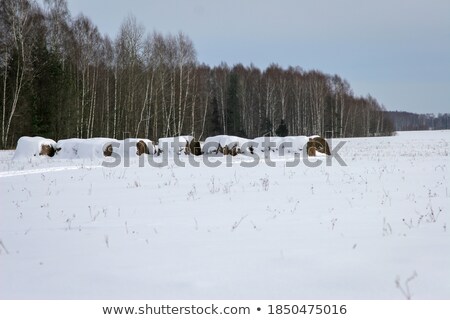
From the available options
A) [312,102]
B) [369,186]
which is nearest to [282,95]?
[312,102]

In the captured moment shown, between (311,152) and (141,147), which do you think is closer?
(141,147)

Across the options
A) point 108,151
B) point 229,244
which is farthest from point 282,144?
point 229,244

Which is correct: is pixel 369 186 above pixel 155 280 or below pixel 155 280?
above

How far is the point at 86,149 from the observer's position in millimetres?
17031

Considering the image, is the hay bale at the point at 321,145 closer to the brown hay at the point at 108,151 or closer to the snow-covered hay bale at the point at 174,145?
the snow-covered hay bale at the point at 174,145

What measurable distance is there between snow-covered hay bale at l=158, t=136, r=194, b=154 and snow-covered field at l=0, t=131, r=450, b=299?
11379 millimetres

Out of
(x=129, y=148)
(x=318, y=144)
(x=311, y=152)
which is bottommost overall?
(x=311, y=152)

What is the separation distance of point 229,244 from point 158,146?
1616 centimetres

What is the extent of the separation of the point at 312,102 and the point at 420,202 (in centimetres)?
4220

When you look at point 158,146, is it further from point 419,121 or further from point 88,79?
point 419,121

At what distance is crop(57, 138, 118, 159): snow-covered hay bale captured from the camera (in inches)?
666

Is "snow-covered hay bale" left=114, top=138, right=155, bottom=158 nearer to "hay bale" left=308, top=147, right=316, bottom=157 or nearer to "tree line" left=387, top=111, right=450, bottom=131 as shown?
"hay bale" left=308, top=147, right=316, bottom=157
